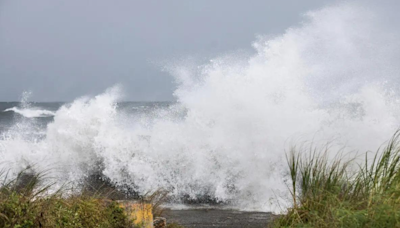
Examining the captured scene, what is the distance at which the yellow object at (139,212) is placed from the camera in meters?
6.41

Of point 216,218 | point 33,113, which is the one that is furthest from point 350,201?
point 33,113

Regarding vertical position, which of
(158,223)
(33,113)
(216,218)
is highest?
(33,113)

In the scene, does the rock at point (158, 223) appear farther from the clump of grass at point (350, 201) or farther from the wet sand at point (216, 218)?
the clump of grass at point (350, 201)

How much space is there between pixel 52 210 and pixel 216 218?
13.4 feet

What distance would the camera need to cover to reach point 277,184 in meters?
10.9

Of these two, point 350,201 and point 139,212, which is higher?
point 350,201

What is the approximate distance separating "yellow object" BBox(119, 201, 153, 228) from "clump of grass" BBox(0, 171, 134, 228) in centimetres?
11

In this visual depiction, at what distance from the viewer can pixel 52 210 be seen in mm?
5086

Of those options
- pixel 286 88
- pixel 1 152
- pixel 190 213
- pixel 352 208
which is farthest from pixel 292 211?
pixel 1 152

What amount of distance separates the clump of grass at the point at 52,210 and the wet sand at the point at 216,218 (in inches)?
71.9

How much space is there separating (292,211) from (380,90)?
8802mm

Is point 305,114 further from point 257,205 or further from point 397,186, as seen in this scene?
point 397,186

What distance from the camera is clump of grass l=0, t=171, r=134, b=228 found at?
475 cm

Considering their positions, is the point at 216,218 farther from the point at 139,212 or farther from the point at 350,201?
the point at 350,201
